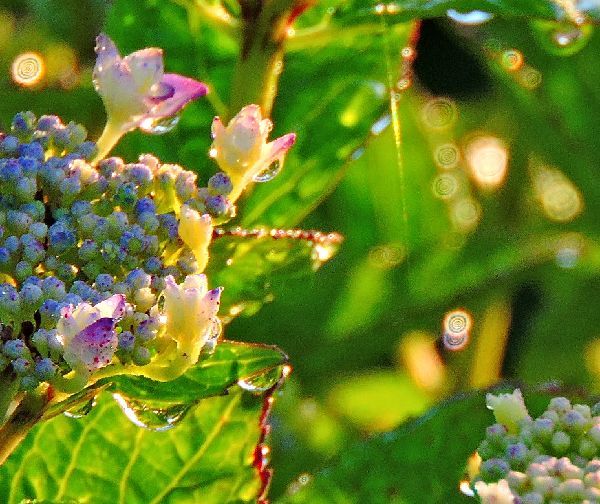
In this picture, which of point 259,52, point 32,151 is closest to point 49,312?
point 32,151

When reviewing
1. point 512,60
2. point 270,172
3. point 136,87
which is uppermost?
point 136,87

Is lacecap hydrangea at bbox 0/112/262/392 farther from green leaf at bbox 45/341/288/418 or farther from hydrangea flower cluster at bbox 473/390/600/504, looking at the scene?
hydrangea flower cluster at bbox 473/390/600/504

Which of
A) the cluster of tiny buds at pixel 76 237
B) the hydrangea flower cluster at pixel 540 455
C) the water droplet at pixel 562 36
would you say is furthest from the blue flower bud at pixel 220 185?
the water droplet at pixel 562 36

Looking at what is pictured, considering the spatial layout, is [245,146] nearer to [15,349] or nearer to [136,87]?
[136,87]

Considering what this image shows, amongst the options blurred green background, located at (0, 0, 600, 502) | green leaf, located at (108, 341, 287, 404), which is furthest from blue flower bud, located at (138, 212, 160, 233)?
blurred green background, located at (0, 0, 600, 502)

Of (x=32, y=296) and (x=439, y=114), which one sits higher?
(x=32, y=296)
